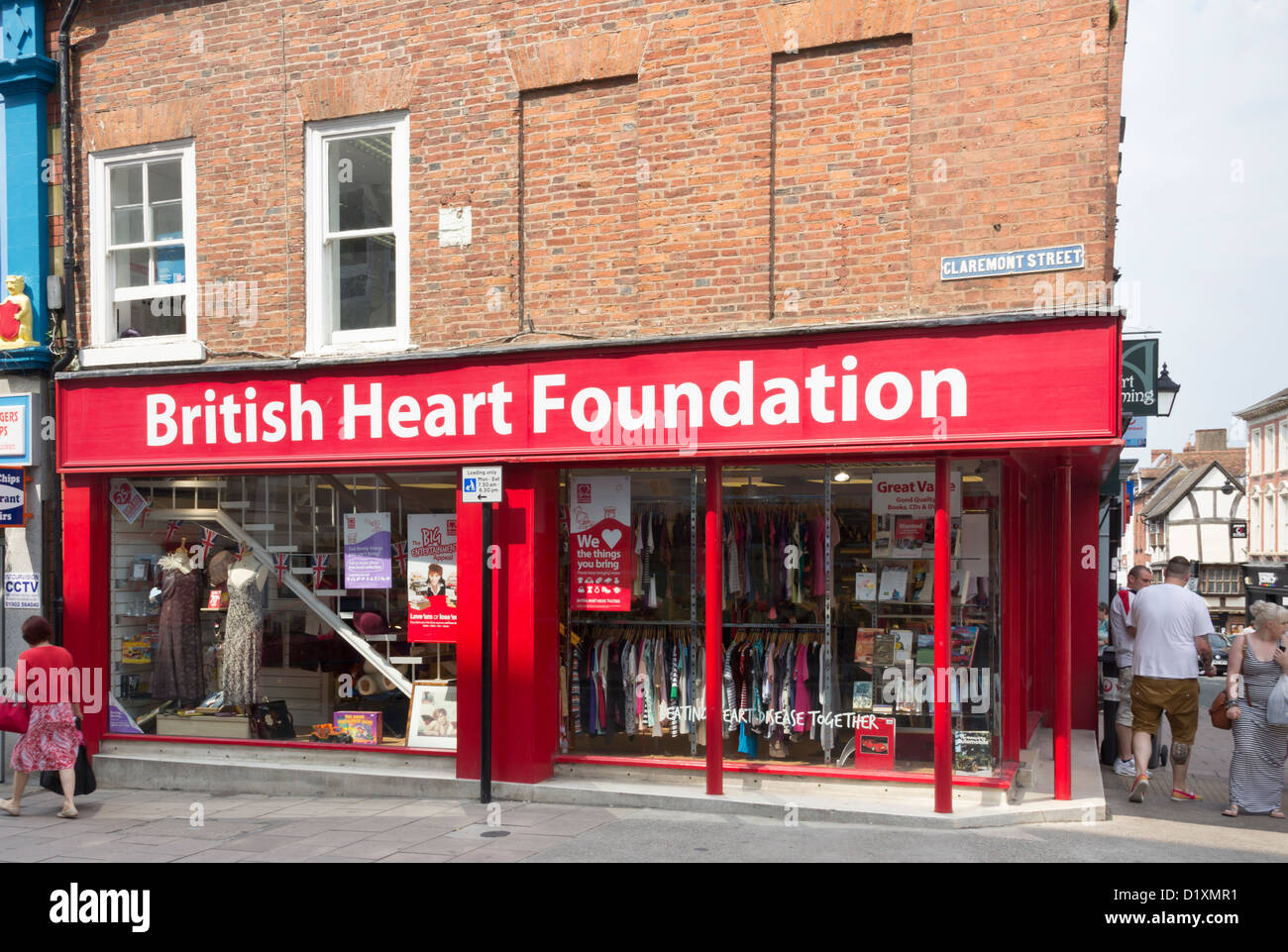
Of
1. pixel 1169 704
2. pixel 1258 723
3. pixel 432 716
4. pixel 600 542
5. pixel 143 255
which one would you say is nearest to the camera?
pixel 1258 723

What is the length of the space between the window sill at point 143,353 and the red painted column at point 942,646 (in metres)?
6.98

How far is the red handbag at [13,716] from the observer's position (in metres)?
9.03

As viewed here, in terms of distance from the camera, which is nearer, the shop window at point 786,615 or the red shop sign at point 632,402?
the red shop sign at point 632,402

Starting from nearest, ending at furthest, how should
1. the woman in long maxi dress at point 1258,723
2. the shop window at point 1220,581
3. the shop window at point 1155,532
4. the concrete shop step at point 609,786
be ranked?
the concrete shop step at point 609,786, the woman in long maxi dress at point 1258,723, the shop window at point 1220,581, the shop window at point 1155,532

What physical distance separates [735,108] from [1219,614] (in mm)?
44929

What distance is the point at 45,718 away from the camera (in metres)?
9.14

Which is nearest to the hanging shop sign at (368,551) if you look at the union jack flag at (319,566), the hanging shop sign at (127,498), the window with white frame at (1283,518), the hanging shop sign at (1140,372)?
the union jack flag at (319,566)

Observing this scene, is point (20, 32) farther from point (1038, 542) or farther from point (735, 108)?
point (1038, 542)

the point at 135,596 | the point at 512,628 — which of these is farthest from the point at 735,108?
the point at 135,596

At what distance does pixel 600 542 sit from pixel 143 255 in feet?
18.7

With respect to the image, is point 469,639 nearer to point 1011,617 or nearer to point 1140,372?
point 1011,617

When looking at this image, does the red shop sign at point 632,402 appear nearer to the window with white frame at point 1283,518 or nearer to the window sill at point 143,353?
the window sill at point 143,353

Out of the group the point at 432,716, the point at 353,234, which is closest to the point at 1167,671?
the point at 432,716
